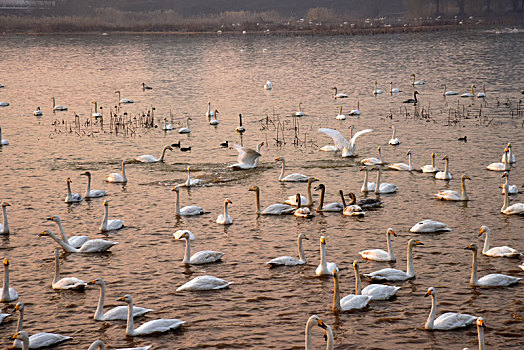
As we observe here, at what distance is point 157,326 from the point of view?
1193 centimetres

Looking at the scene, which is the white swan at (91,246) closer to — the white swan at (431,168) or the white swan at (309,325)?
the white swan at (309,325)

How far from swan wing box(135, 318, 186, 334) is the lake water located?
15 cm

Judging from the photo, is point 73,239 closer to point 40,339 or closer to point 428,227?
point 40,339

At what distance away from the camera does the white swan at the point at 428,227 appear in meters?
16.4

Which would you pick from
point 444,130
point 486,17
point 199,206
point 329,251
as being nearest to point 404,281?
point 329,251

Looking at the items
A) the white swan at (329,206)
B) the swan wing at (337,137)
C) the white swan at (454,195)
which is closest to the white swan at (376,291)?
the white swan at (329,206)

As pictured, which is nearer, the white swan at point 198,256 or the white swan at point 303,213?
the white swan at point 198,256

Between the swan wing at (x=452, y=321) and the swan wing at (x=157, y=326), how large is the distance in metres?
4.14

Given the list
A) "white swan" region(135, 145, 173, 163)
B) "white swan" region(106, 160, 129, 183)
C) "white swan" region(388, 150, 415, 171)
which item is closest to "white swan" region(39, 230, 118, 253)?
"white swan" region(106, 160, 129, 183)

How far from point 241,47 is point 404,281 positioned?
59.7 metres

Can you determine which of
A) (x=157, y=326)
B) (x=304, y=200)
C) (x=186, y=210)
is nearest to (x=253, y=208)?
(x=304, y=200)

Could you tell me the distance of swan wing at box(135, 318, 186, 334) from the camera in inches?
468

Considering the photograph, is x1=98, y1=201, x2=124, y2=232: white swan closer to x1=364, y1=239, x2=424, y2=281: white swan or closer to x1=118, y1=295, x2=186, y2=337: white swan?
x1=118, y1=295, x2=186, y2=337: white swan

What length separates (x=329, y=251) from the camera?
15578 millimetres
